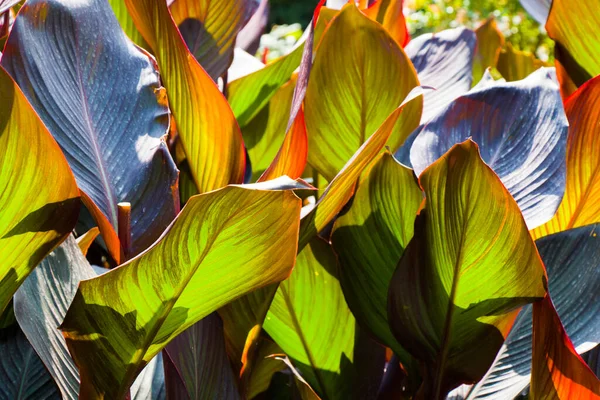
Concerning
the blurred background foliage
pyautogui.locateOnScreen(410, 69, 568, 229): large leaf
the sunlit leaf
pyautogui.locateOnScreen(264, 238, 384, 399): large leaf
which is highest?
pyautogui.locateOnScreen(410, 69, 568, 229): large leaf

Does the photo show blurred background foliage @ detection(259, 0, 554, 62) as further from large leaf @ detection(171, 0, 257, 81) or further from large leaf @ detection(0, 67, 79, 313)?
large leaf @ detection(0, 67, 79, 313)

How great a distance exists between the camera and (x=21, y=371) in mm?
894

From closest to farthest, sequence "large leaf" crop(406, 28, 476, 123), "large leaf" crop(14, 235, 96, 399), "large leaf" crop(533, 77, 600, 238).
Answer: "large leaf" crop(14, 235, 96, 399) → "large leaf" crop(533, 77, 600, 238) → "large leaf" crop(406, 28, 476, 123)

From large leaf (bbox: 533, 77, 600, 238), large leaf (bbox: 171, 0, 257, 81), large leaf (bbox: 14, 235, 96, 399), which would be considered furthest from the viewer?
large leaf (bbox: 171, 0, 257, 81)

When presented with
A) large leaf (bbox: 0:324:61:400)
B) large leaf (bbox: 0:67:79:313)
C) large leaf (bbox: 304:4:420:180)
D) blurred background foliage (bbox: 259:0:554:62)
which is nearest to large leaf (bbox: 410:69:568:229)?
large leaf (bbox: 304:4:420:180)

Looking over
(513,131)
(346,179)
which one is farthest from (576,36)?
(346,179)

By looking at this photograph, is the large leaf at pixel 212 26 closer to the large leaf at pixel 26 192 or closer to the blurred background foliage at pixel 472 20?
the large leaf at pixel 26 192

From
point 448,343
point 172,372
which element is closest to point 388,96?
point 448,343

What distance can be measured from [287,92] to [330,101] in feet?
0.59

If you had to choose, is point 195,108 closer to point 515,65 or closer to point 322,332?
point 322,332

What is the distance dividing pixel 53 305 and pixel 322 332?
1.09 feet

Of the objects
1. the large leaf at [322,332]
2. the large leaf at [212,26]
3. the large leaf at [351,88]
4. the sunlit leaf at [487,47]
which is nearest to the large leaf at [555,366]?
the large leaf at [322,332]

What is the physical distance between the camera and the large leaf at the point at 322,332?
898 millimetres

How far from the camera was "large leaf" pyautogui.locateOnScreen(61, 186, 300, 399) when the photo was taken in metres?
0.58
